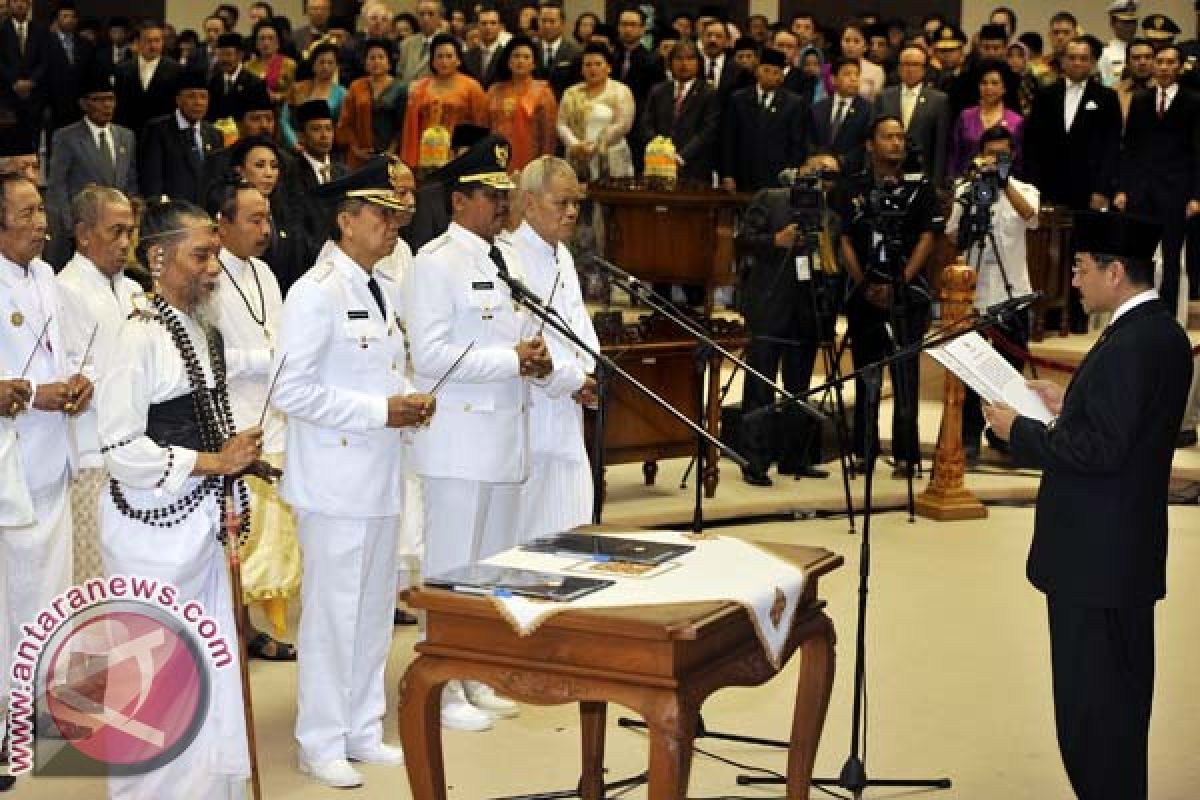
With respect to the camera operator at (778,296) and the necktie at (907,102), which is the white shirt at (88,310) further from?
the necktie at (907,102)

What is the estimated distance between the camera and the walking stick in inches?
176

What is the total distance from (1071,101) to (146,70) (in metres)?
6.39

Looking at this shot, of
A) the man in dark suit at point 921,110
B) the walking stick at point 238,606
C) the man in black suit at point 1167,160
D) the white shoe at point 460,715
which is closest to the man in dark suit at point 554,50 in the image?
the man in dark suit at point 921,110

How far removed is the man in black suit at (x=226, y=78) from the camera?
1303cm

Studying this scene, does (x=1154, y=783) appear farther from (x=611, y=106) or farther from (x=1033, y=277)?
(x=611, y=106)

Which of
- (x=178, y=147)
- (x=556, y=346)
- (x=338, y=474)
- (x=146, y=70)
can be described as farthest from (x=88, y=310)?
(x=146, y=70)

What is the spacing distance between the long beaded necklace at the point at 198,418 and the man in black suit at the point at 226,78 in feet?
25.8

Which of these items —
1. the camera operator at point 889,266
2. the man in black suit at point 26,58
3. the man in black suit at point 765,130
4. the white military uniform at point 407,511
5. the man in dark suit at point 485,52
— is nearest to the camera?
the white military uniform at point 407,511

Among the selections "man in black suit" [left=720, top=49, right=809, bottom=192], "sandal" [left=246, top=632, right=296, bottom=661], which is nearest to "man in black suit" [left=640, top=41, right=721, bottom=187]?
"man in black suit" [left=720, top=49, right=809, bottom=192]

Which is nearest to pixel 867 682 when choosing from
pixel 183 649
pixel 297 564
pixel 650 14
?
pixel 297 564

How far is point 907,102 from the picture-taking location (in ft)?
41.4

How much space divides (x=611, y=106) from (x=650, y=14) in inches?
146

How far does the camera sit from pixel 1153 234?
472 cm

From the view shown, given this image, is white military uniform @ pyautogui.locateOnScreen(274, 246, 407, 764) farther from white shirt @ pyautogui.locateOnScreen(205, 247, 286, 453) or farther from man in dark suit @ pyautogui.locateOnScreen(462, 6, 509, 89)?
man in dark suit @ pyautogui.locateOnScreen(462, 6, 509, 89)
